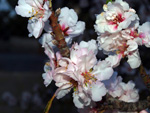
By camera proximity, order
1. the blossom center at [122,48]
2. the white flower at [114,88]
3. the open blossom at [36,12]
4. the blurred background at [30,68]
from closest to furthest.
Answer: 1. the open blossom at [36,12]
2. the blossom center at [122,48]
3. the white flower at [114,88]
4. the blurred background at [30,68]

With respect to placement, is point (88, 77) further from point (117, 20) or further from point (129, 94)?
point (129, 94)

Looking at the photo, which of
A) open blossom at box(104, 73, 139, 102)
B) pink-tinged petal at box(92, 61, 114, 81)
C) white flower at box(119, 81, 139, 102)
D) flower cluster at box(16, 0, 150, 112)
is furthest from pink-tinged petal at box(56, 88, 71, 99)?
white flower at box(119, 81, 139, 102)


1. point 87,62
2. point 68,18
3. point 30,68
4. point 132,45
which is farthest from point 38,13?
point 30,68

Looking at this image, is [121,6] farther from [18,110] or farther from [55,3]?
[18,110]

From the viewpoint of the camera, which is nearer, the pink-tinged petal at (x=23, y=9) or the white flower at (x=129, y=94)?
the pink-tinged petal at (x=23, y=9)

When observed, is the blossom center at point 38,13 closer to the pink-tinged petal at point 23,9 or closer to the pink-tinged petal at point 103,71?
the pink-tinged petal at point 23,9

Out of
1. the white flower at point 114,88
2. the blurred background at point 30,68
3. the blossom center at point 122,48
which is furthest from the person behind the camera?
the blurred background at point 30,68

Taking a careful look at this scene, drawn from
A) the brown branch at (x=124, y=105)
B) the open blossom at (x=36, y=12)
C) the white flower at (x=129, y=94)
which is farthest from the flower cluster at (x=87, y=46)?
the white flower at (x=129, y=94)

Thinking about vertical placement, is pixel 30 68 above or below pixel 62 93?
below

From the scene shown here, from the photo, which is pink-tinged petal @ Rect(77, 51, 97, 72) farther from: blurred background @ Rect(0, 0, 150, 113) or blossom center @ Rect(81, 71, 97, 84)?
blurred background @ Rect(0, 0, 150, 113)
